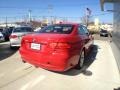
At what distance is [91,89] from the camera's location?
5.44 meters

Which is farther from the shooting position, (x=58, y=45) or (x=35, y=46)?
(x=35, y=46)

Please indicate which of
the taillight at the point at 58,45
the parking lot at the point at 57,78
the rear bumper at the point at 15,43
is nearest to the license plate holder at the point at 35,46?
the taillight at the point at 58,45

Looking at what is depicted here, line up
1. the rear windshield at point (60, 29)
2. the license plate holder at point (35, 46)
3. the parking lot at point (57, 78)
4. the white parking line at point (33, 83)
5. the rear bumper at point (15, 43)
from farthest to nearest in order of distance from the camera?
the rear bumper at point (15, 43)
the rear windshield at point (60, 29)
the license plate holder at point (35, 46)
the parking lot at point (57, 78)
the white parking line at point (33, 83)

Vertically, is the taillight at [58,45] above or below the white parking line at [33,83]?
above

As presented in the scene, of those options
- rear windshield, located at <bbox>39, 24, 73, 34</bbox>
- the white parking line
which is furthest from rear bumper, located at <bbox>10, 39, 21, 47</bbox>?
the white parking line

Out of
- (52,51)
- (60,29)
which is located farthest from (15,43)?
(52,51)

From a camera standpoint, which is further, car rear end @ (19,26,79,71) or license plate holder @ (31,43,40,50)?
license plate holder @ (31,43,40,50)

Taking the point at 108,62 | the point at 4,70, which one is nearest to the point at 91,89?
the point at 4,70

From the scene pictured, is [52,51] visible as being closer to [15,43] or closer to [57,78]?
[57,78]

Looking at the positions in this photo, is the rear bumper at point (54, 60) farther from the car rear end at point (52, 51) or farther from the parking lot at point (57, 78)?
the parking lot at point (57, 78)

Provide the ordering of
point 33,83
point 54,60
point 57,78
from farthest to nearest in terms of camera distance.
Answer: point 57,78 → point 54,60 → point 33,83

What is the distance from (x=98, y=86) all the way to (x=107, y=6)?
37.4ft

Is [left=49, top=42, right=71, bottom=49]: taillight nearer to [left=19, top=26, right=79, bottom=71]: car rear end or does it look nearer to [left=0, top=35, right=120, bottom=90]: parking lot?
[left=19, top=26, right=79, bottom=71]: car rear end

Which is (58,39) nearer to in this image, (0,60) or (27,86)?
(27,86)
